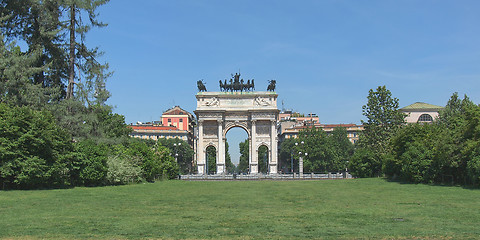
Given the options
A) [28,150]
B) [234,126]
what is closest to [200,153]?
[234,126]

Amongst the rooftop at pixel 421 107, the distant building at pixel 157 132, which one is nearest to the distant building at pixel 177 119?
the distant building at pixel 157 132

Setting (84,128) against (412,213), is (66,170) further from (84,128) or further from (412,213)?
(412,213)

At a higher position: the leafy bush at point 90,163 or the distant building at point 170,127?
the distant building at point 170,127

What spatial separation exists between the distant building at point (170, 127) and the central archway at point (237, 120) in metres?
31.5

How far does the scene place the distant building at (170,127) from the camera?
116438 millimetres

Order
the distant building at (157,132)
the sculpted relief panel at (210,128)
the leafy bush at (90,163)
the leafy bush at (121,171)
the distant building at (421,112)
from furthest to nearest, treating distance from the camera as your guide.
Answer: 1. the distant building at (157,132)
2. the distant building at (421,112)
3. the sculpted relief panel at (210,128)
4. the leafy bush at (121,171)
5. the leafy bush at (90,163)

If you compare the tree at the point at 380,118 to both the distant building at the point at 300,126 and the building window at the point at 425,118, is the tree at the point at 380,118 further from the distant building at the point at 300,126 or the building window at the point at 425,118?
the distant building at the point at 300,126

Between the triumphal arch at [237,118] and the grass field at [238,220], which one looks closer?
the grass field at [238,220]

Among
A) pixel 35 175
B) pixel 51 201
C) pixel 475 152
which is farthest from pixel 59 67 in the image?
pixel 475 152

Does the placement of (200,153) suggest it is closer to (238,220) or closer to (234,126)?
(234,126)

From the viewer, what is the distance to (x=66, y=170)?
30.0 meters

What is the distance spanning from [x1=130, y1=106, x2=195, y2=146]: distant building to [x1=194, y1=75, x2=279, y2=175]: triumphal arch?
31537 mm

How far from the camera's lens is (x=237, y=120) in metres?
84.4

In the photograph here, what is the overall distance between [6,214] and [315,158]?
77276 millimetres
